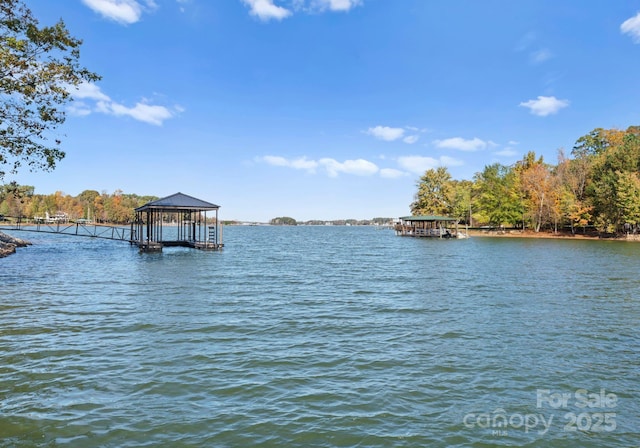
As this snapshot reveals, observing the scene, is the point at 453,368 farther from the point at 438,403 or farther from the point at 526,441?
the point at 526,441

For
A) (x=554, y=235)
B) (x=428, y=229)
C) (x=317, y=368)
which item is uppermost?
(x=428, y=229)

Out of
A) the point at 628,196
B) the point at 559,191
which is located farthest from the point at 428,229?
the point at 628,196

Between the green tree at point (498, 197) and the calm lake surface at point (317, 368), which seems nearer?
the calm lake surface at point (317, 368)

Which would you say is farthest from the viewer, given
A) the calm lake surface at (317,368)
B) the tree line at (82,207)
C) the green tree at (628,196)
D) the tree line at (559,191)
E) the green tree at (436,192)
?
the tree line at (82,207)

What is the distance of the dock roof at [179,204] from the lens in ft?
117

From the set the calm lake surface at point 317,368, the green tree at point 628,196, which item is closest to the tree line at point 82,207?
the green tree at point 628,196

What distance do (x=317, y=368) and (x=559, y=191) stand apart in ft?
245

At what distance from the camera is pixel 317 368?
7.93 metres

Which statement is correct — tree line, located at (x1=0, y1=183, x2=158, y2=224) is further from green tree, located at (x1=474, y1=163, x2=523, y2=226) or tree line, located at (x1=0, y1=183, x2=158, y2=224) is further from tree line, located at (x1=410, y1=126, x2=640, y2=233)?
green tree, located at (x1=474, y1=163, x2=523, y2=226)

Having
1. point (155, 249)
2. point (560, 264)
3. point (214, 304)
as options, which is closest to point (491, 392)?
point (214, 304)

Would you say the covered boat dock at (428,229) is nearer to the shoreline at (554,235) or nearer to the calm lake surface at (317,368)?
the shoreline at (554,235)

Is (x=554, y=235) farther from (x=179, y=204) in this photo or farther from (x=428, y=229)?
(x=179, y=204)

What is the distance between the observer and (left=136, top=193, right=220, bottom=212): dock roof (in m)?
35.8

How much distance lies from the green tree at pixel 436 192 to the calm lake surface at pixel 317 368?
8135 centimetres
